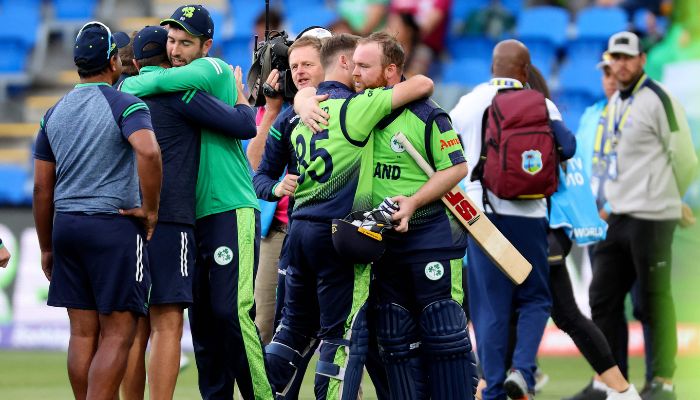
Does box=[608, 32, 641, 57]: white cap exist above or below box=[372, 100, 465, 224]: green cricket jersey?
above

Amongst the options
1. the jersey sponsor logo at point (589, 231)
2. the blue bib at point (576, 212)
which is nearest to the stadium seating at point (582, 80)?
the blue bib at point (576, 212)

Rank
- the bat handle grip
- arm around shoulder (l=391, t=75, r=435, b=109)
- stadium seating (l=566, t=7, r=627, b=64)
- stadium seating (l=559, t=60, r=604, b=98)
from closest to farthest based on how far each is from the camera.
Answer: arm around shoulder (l=391, t=75, r=435, b=109), the bat handle grip, stadium seating (l=559, t=60, r=604, b=98), stadium seating (l=566, t=7, r=627, b=64)

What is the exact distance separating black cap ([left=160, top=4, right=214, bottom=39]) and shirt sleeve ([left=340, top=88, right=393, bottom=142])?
2.96 ft

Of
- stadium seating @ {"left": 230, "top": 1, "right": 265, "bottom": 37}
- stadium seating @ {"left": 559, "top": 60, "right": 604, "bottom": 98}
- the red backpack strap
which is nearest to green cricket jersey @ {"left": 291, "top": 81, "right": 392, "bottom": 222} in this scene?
the red backpack strap

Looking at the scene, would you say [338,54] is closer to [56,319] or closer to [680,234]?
[680,234]

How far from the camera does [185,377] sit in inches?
409

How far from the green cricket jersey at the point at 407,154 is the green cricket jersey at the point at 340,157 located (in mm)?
86

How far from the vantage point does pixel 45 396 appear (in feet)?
30.0

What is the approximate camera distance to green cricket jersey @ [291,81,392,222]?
6.33 meters

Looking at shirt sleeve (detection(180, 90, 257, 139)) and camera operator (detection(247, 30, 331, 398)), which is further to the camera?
camera operator (detection(247, 30, 331, 398))

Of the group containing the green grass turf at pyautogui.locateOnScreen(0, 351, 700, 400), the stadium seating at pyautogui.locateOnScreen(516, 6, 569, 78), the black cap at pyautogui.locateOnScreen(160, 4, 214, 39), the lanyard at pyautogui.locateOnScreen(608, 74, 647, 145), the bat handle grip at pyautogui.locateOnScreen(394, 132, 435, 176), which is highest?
the stadium seating at pyautogui.locateOnScreen(516, 6, 569, 78)

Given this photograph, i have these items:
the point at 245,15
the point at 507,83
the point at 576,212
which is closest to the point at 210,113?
the point at 507,83

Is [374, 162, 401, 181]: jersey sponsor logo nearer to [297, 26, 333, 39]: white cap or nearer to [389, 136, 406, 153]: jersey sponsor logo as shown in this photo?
[389, 136, 406, 153]: jersey sponsor logo

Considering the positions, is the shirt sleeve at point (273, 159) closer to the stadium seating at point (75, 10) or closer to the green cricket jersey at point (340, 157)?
the green cricket jersey at point (340, 157)
